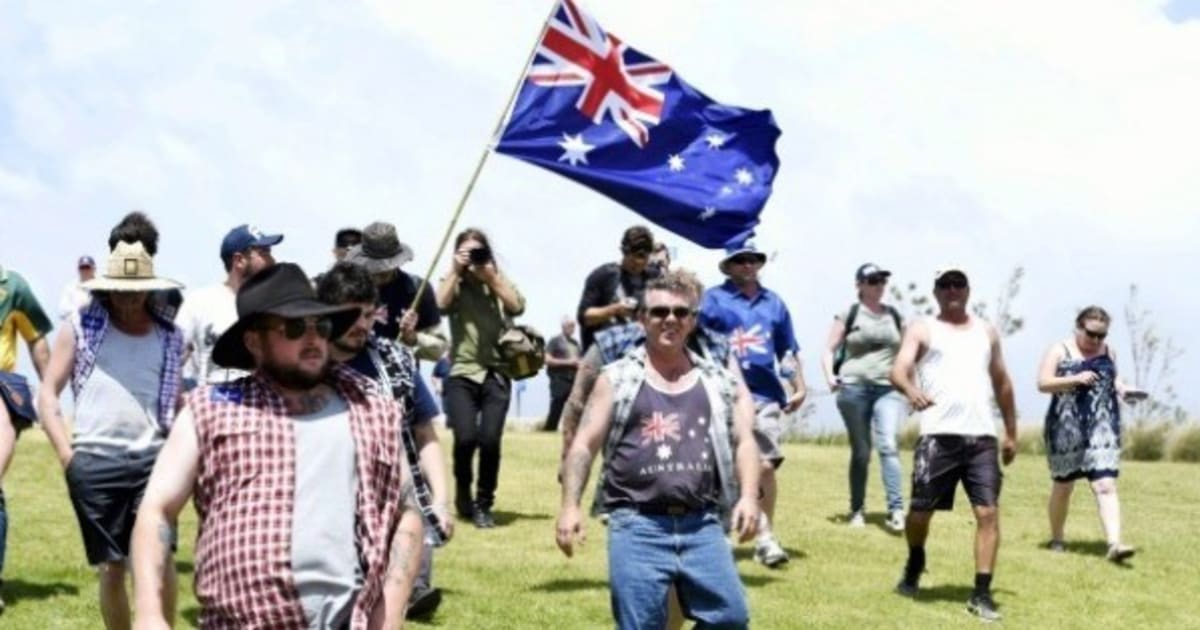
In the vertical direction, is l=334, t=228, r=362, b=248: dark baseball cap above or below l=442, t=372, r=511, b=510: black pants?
above

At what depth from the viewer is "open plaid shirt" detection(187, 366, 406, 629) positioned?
3951 millimetres

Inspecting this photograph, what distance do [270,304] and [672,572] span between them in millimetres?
2769

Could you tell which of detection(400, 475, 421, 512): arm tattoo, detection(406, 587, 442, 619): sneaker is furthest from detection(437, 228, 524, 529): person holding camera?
detection(400, 475, 421, 512): arm tattoo

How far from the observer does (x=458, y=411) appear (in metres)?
12.1

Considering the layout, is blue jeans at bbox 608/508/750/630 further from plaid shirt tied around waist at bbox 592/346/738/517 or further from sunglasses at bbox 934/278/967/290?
sunglasses at bbox 934/278/967/290

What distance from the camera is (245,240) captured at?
26.5ft

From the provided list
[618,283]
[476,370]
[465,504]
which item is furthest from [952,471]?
[465,504]

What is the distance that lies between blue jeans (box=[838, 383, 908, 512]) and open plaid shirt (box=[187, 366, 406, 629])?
9779 mm

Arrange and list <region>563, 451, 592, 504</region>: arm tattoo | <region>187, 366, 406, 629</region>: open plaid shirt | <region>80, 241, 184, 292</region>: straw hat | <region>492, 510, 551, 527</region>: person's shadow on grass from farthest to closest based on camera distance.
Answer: <region>492, 510, 551, 527</region>: person's shadow on grass → <region>80, 241, 184, 292</region>: straw hat → <region>563, 451, 592, 504</region>: arm tattoo → <region>187, 366, 406, 629</region>: open plaid shirt

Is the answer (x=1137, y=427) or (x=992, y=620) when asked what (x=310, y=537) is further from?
(x=1137, y=427)

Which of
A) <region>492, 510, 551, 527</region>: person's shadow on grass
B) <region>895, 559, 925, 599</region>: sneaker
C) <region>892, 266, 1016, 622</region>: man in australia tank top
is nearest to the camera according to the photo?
<region>892, 266, 1016, 622</region>: man in australia tank top

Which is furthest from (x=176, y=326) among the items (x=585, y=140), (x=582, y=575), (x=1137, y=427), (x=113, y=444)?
(x=1137, y=427)

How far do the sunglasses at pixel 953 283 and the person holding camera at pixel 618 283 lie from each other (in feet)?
5.96

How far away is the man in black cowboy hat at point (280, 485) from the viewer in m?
3.96
